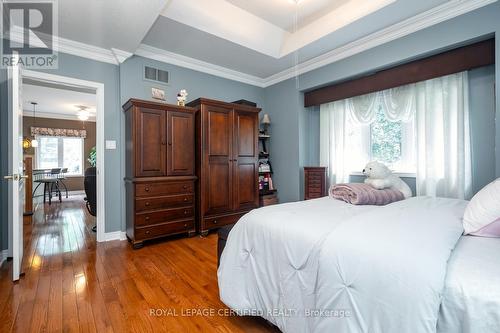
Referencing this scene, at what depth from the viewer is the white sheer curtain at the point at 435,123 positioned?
251cm

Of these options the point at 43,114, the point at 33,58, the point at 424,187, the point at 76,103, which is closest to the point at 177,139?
the point at 33,58

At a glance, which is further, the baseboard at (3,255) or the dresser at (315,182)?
the dresser at (315,182)

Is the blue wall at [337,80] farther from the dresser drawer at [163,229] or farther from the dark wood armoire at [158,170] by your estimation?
the dresser drawer at [163,229]

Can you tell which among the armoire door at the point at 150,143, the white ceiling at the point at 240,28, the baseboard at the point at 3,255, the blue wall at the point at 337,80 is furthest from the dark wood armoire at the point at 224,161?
the baseboard at the point at 3,255

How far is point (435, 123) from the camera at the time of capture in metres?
2.71

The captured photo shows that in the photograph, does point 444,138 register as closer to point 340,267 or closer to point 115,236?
point 340,267

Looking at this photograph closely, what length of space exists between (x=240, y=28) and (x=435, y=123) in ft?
8.72

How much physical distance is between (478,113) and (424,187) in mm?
916

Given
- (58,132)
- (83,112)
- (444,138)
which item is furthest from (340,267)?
(58,132)

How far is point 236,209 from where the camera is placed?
Result: 3.66 metres

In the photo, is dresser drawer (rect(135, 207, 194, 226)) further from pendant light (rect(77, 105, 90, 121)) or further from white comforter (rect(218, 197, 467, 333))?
pendant light (rect(77, 105, 90, 121))

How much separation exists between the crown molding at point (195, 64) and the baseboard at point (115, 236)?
2468mm

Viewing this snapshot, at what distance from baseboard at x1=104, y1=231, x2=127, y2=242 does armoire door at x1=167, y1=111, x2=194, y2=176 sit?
1049 mm

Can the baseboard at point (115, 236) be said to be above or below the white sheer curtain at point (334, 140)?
below
